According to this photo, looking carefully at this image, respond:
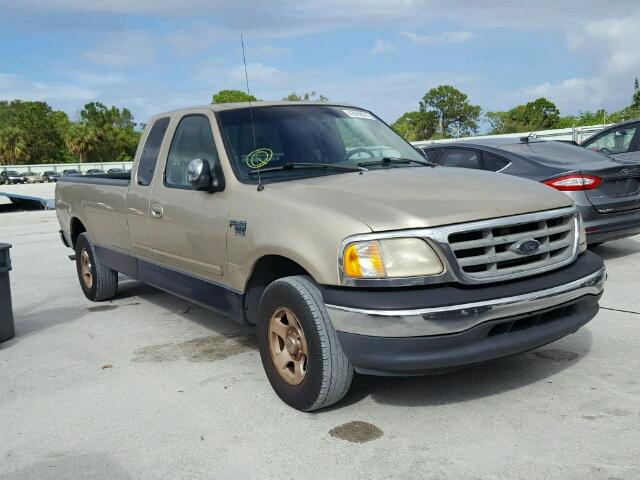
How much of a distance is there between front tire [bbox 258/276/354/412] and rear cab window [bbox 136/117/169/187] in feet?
6.94

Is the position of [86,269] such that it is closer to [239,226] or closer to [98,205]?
[98,205]

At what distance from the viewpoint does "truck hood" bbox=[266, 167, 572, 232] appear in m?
3.67

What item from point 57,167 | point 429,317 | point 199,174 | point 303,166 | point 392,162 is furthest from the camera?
point 57,167

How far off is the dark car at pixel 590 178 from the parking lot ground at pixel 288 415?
1867 mm

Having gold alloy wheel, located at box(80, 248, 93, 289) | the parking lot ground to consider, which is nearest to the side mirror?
the parking lot ground

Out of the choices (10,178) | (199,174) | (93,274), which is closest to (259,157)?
(199,174)

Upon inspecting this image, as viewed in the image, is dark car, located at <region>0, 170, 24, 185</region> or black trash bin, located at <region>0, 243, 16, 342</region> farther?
dark car, located at <region>0, 170, 24, 185</region>

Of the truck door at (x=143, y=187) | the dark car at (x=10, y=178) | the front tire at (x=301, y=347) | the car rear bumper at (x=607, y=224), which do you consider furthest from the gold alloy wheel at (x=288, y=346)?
the dark car at (x=10, y=178)

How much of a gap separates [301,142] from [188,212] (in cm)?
95

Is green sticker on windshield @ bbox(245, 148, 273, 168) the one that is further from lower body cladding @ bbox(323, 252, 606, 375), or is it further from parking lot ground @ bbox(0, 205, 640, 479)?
parking lot ground @ bbox(0, 205, 640, 479)

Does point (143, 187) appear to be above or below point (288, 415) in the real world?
above

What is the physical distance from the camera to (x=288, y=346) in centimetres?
407

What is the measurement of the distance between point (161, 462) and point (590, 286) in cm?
256

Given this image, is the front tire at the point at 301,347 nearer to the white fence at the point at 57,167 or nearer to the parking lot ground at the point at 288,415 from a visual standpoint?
the parking lot ground at the point at 288,415
